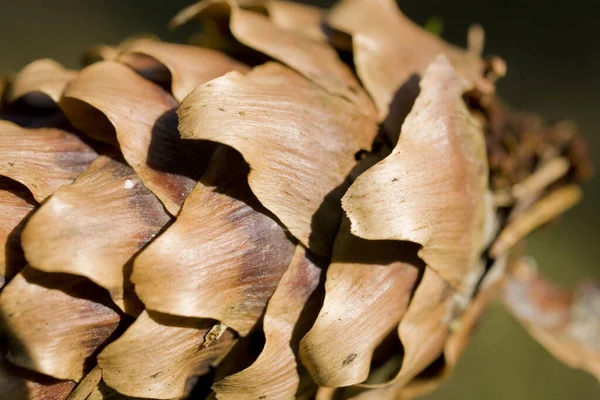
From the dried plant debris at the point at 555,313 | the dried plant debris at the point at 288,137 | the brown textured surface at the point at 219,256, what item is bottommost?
the dried plant debris at the point at 555,313

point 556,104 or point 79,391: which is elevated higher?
point 79,391

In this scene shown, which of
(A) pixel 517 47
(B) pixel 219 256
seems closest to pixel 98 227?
(B) pixel 219 256

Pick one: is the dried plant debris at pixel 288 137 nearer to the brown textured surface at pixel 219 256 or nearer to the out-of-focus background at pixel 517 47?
the brown textured surface at pixel 219 256

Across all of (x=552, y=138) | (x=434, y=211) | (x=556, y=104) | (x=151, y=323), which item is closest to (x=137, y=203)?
(x=151, y=323)

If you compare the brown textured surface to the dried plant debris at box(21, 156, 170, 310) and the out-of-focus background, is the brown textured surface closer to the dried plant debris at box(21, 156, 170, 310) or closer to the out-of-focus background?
the dried plant debris at box(21, 156, 170, 310)

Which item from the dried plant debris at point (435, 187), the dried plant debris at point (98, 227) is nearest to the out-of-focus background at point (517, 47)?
the dried plant debris at point (435, 187)

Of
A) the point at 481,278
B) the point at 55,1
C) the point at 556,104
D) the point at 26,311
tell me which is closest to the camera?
the point at 26,311

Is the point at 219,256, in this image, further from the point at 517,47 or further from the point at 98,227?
the point at 517,47

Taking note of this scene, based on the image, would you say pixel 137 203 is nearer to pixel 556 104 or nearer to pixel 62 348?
pixel 62 348

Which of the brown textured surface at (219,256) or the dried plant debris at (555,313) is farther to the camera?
the dried plant debris at (555,313)
